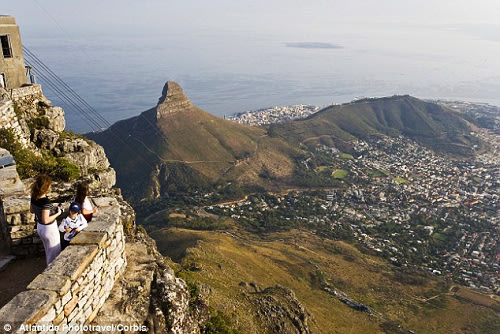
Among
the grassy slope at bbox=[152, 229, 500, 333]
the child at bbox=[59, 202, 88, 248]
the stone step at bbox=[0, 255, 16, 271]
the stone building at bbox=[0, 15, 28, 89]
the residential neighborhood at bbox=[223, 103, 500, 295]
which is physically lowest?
the residential neighborhood at bbox=[223, 103, 500, 295]

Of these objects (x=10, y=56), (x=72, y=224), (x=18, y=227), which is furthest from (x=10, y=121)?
(x=72, y=224)

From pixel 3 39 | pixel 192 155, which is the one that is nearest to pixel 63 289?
pixel 3 39

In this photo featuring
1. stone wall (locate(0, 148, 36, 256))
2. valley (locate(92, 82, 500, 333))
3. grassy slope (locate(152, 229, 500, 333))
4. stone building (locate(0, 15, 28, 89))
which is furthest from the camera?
valley (locate(92, 82, 500, 333))

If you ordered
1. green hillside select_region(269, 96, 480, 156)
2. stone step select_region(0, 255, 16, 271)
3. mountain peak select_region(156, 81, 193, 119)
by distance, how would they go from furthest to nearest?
green hillside select_region(269, 96, 480, 156) < mountain peak select_region(156, 81, 193, 119) < stone step select_region(0, 255, 16, 271)

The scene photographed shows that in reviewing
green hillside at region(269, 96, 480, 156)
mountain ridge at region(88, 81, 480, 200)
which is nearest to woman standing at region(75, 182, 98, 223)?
mountain ridge at region(88, 81, 480, 200)

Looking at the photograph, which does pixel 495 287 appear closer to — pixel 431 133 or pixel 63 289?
pixel 63 289

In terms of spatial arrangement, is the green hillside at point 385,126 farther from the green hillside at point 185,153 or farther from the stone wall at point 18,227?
the stone wall at point 18,227

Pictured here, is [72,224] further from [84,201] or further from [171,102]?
[171,102]

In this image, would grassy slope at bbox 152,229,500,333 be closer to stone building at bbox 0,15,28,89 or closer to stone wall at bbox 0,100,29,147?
stone wall at bbox 0,100,29,147

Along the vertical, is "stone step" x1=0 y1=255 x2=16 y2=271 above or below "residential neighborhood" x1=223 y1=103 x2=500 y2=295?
above
